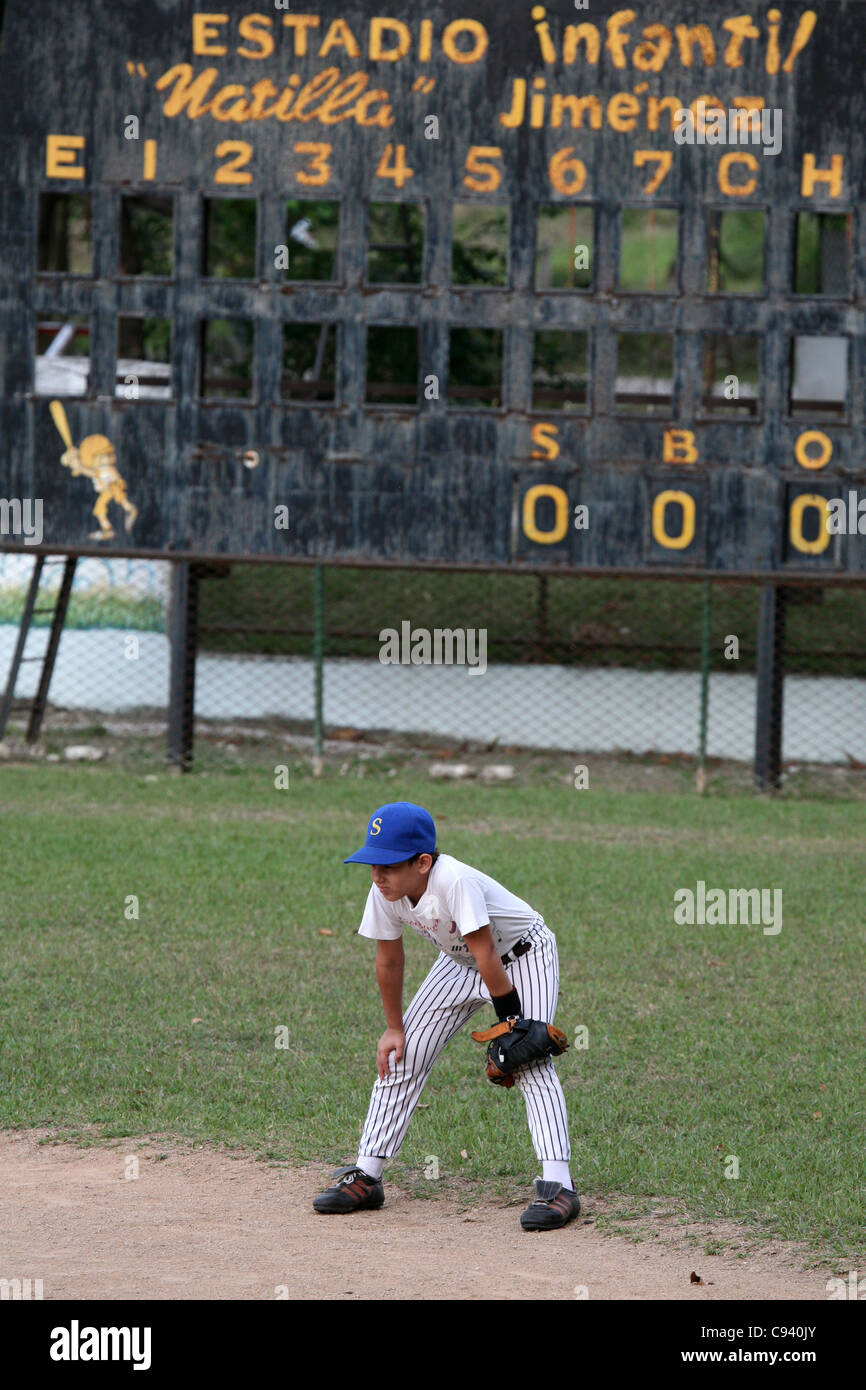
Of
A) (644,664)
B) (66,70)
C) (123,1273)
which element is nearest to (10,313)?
(66,70)

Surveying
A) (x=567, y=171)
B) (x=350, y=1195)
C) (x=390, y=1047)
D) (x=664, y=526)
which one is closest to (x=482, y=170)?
(x=567, y=171)

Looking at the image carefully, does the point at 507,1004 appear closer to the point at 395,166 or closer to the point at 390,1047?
the point at 390,1047

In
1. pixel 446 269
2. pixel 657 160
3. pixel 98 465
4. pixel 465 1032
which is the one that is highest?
pixel 657 160

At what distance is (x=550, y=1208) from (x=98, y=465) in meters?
Answer: 12.6

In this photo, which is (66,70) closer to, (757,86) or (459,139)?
(459,139)

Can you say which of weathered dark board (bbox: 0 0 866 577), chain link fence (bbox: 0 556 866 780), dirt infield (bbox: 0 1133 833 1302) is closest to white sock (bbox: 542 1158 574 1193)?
dirt infield (bbox: 0 1133 833 1302)

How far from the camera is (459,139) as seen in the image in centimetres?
1686

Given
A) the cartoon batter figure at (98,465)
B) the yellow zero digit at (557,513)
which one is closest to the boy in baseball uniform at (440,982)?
the yellow zero digit at (557,513)

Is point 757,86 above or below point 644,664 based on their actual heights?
above

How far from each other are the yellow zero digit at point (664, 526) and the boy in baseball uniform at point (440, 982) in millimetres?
11161

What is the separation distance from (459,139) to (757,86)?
3.03 meters

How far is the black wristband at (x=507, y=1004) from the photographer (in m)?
5.86

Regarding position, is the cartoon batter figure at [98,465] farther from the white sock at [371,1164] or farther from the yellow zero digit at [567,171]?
the white sock at [371,1164]

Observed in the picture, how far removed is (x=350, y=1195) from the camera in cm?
610
